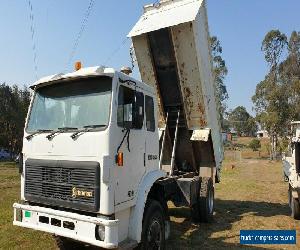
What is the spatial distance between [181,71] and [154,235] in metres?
4.08

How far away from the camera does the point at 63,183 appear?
5.23 m

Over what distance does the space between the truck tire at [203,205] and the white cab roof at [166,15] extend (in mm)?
4066

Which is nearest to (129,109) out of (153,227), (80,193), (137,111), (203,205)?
(137,111)

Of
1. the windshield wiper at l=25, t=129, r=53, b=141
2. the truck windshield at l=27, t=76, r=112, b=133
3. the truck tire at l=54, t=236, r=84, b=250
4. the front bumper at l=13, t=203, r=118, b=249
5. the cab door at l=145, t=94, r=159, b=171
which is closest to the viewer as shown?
the front bumper at l=13, t=203, r=118, b=249

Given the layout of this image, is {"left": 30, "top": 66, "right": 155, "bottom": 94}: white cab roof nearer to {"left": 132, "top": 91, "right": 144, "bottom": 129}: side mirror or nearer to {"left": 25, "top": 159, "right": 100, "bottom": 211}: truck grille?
{"left": 132, "top": 91, "right": 144, "bottom": 129}: side mirror

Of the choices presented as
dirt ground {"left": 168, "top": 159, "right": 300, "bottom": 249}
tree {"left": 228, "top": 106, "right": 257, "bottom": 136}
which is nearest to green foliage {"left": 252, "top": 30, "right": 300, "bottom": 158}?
dirt ground {"left": 168, "top": 159, "right": 300, "bottom": 249}

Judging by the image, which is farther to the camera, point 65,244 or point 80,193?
point 65,244

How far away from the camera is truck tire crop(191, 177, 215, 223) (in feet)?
29.5

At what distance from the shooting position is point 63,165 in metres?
5.25

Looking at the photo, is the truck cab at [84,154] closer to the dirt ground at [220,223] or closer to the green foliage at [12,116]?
the dirt ground at [220,223]

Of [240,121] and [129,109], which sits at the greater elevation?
[240,121]

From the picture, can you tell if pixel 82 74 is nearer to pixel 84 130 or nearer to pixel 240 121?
pixel 84 130

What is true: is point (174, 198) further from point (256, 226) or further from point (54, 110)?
point (54, 110)

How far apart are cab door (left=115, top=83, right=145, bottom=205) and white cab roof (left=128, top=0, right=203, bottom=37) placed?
3.05m
